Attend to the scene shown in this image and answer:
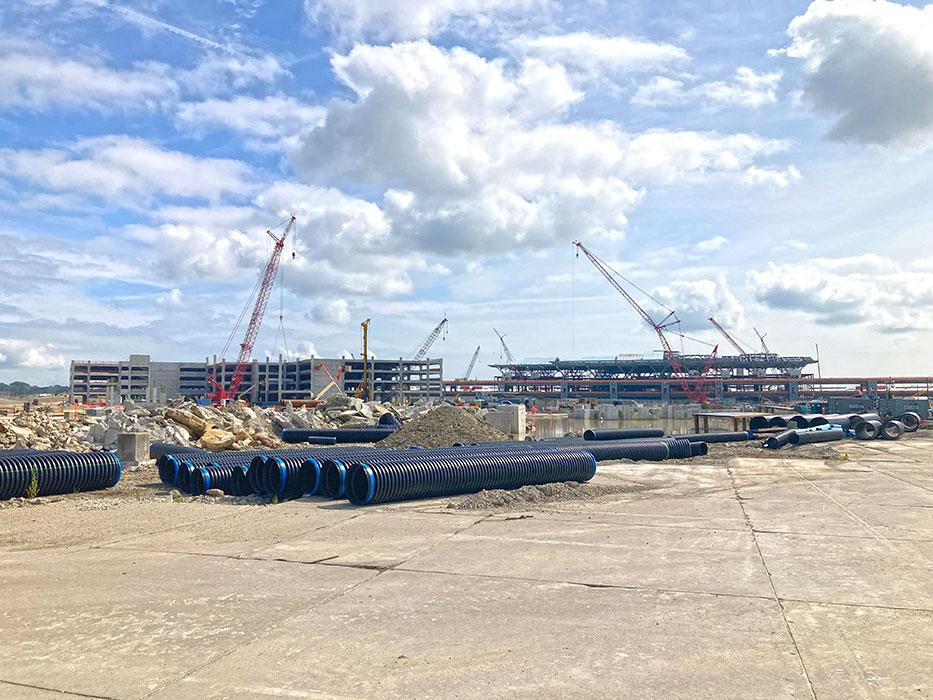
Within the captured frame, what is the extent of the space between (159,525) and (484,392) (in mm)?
182579

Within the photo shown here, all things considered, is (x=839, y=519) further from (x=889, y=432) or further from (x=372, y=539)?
(x=889, y=432)

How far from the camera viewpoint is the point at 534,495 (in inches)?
590

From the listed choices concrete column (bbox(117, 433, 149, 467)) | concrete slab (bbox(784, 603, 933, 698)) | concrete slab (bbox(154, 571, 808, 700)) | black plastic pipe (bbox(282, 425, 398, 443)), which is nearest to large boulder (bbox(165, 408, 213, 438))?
black plastic pipe (bbox(282, 425, 398, 443))

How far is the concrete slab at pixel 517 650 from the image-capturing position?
529 centimetres

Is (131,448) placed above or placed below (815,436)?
above

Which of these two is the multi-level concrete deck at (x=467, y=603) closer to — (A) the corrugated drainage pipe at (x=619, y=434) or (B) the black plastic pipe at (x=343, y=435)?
(A) the corrugated drainage pipe at (x=619, y=434)

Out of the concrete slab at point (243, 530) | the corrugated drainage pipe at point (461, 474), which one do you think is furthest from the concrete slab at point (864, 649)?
Result: the corrugated drainage pipe at point (461, 474)

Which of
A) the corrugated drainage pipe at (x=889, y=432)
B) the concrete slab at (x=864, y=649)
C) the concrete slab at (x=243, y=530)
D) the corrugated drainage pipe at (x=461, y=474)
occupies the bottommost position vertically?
the corrugated drainage pipe at (x=889, y=432)

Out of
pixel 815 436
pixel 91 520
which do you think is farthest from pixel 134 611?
pixel 815 436

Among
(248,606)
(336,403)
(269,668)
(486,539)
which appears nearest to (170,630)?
(248,606)

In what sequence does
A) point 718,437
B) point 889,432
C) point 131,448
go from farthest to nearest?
point 889,432 → point 718,437 → point 131,448

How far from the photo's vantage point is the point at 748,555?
9.70 meters

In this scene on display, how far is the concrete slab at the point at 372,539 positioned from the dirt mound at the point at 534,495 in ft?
3.14

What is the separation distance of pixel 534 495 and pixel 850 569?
22.9 feet
